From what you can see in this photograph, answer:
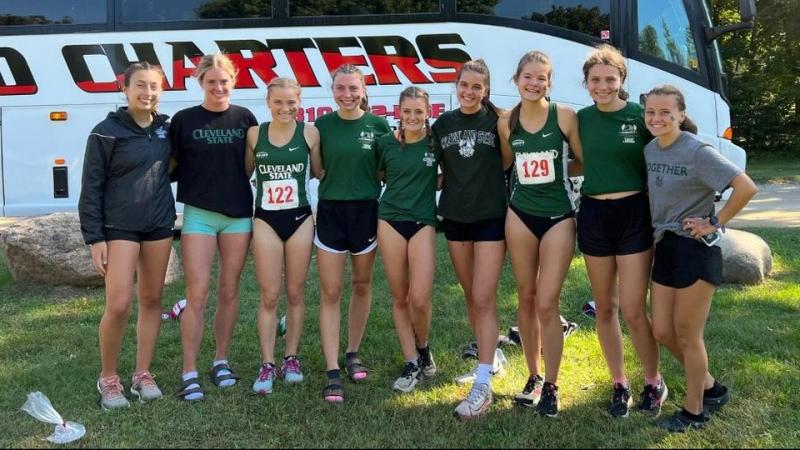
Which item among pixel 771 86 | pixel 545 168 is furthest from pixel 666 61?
pixel 771 86

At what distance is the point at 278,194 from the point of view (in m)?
3.83

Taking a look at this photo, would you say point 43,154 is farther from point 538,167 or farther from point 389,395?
point 538,167

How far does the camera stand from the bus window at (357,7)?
7.48 metres

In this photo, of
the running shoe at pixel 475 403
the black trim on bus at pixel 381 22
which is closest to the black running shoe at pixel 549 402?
the running shoe at pixel 475 403

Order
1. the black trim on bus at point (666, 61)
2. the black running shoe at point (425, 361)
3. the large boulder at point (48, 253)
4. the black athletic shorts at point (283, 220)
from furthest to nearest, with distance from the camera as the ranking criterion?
1. the black trim on bus at point (666, 61)
2. the large boulder at point (48, 253)
3. the black running shoe at point (425, 361)
4. the black athletic shorts at point (283, 220)

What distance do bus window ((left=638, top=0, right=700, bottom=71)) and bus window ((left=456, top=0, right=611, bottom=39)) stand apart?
421 millimetres

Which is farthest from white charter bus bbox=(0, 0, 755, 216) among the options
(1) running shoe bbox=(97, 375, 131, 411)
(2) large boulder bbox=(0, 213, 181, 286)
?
(1) running shoe bbox=(97, 375, 131, 411)

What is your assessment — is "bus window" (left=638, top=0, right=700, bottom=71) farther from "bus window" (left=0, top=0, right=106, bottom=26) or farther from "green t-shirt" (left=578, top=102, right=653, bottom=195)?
"bus window" (left=0, top=0, right=106, bottom=26)

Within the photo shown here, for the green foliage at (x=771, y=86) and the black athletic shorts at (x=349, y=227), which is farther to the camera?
the green foliage at (x=771, y=86)

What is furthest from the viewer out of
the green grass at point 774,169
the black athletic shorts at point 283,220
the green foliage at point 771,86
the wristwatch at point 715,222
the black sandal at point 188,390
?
the green foliage at point 771,86

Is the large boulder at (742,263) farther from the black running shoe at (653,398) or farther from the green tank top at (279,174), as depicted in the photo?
the green tank top at (279,174)

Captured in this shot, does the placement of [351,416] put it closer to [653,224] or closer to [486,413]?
[486,413]

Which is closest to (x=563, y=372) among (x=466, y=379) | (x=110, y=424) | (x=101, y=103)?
(x=466, y=379)

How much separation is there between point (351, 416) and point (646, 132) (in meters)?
2.09
